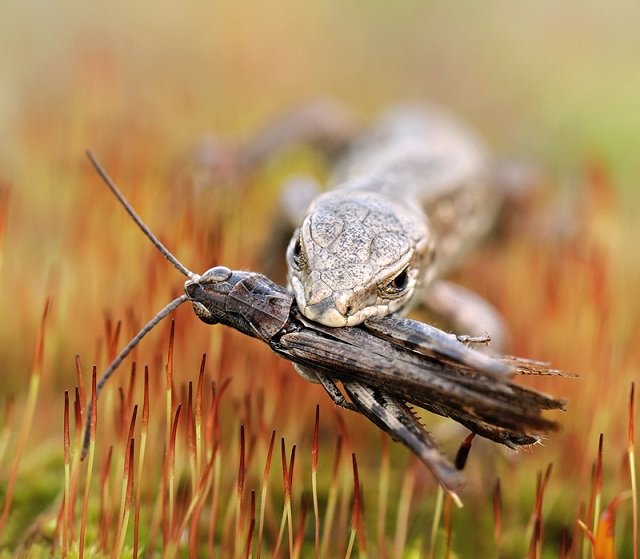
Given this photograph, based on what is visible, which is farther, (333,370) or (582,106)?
(582,106)

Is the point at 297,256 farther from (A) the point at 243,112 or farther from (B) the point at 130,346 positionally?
(A) the point at 243,112

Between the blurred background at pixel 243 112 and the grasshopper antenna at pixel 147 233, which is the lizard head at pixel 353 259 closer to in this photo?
the grasshopper antenna at pixel 147 233

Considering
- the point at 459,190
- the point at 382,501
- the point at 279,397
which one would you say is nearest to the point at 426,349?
the point at 382,501

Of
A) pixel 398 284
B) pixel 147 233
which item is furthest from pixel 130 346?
pixel 398 284

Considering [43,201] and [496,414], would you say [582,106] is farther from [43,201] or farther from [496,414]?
[496,414]

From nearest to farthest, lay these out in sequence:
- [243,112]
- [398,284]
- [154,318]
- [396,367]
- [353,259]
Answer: [396,367] < [154,318] < [353,259] < [398,284] < [243,112]

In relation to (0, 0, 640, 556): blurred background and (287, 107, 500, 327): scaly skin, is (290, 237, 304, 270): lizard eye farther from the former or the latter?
(0, 0, 640, 556): blurred background

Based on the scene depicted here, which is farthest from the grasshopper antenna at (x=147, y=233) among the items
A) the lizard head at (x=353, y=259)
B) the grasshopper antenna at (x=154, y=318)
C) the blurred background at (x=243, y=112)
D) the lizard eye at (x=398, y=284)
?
the lizard eye at (x=398, y=284)
